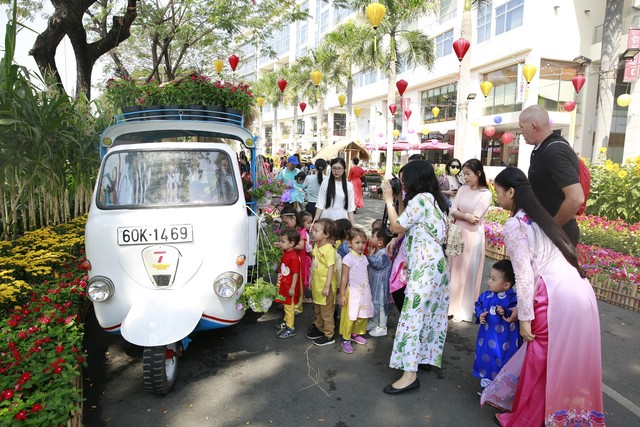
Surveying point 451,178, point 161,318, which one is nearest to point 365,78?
point 451,178

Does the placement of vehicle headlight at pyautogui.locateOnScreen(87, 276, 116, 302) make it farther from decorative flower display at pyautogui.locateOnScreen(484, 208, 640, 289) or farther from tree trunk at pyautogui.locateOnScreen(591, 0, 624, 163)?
tree trunk at pyautogui.locateOnScreen(591, 0, 624, 163)

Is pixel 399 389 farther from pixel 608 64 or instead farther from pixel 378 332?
pixel 608 64

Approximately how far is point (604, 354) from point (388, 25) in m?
18.1

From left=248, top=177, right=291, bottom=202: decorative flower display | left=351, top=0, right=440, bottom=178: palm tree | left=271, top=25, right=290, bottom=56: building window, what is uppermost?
left=271, top=25, right=290, bottom=56: building window

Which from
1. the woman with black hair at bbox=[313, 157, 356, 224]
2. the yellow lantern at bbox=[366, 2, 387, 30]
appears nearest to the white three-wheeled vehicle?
the woman with black hair at bbox=[313, 157, 356, 224]

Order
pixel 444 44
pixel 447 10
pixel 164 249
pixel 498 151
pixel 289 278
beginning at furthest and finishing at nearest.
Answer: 1. pixel 444 44
2. pixel 447 10
3. pixel 498 151
4. pixel 289 278
5. pixel 164 249

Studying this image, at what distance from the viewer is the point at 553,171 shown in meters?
3.02

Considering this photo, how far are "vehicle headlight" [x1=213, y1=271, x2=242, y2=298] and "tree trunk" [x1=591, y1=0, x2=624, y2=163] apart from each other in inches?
552

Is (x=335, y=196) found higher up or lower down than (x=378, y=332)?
higher up

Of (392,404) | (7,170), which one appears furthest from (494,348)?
(7,170)

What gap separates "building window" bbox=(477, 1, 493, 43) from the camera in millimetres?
23312

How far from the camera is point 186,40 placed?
15.1 m

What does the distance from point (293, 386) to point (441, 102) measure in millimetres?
28942

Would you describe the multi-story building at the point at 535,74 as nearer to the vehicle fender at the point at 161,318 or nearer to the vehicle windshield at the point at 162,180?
the vehicle windshield at the point at 162,180
